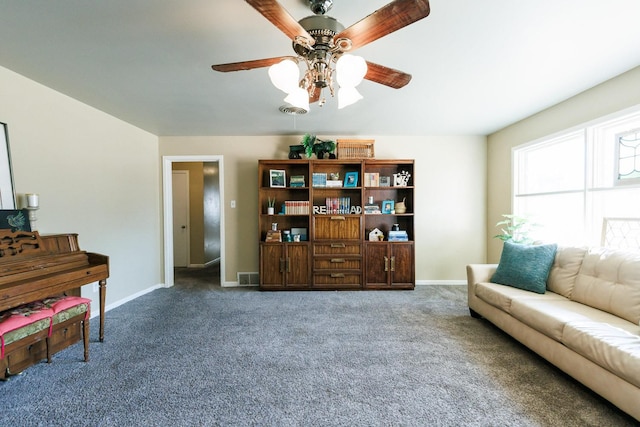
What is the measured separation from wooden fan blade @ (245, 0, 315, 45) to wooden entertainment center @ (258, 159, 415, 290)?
8.95 feet

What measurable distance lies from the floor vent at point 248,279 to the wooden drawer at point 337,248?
1.08 metres

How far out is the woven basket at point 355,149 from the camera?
13.6 feet

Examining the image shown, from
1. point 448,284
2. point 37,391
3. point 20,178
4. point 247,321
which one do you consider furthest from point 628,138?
point 20,178

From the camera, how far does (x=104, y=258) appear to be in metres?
2.46

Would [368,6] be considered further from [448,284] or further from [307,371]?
[448,284]

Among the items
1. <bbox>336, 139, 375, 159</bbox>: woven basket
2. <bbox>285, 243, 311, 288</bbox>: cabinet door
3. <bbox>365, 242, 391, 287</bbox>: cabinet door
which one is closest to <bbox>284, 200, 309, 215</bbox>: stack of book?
<bbox>285, 243, 311, 288</bbox>: cabinet door

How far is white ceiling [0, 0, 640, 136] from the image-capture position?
1.64 metres

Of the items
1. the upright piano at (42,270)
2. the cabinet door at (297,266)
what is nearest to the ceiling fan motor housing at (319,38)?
the upright piano at (42,270)

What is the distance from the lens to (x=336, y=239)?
13.5ft

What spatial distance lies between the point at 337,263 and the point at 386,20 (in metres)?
3.25

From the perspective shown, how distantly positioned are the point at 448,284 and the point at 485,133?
2408mm

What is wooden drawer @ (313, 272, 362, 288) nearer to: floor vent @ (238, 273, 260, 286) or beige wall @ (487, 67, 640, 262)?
floor vent @ (238, 273, 260, 286)

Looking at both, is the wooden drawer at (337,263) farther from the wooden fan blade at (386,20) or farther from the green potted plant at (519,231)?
the wooden fan blade at (386,20)

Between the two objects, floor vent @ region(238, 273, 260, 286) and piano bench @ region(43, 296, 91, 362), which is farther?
floor vent @ region(238, 273, 260, 286)
